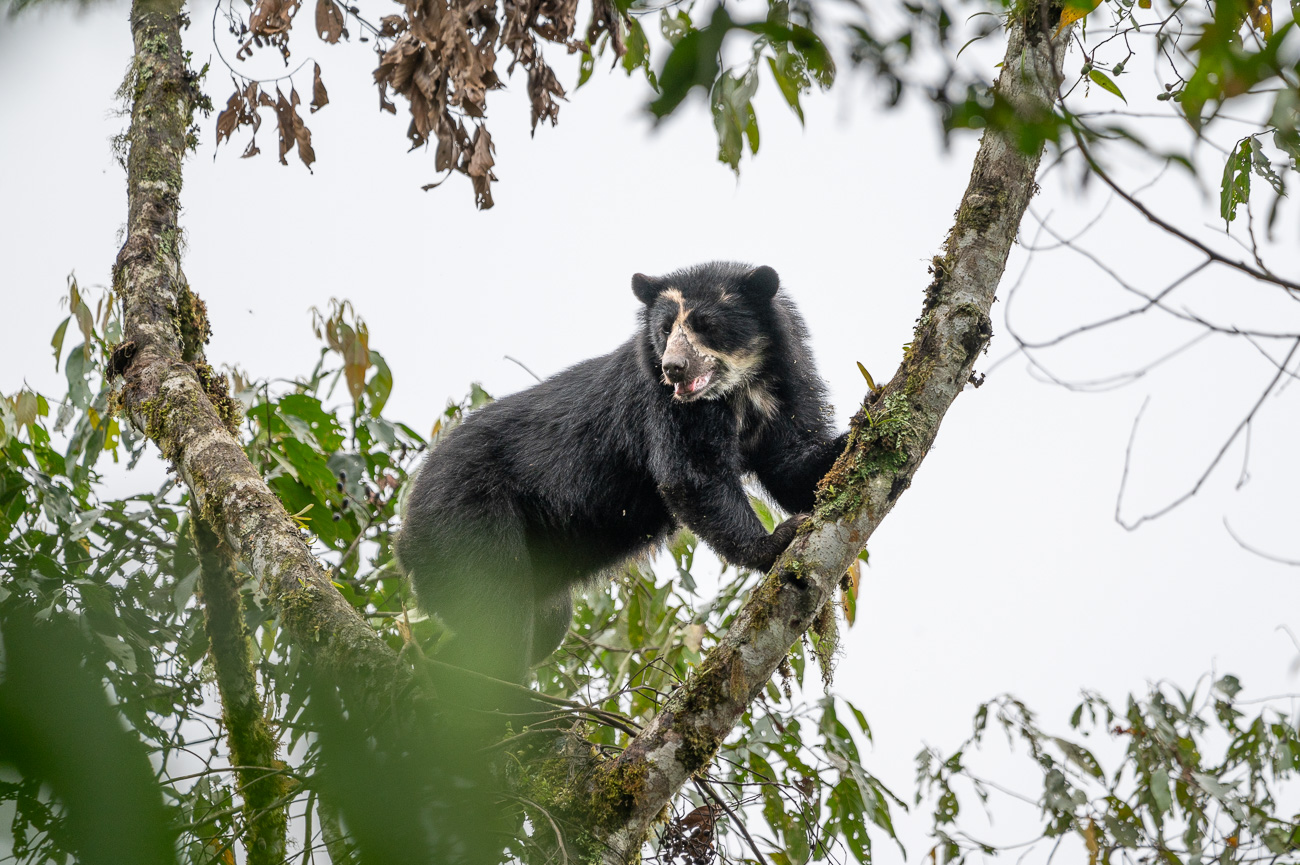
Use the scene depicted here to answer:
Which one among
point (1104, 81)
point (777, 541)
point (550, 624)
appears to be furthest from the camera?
point (550, 624)

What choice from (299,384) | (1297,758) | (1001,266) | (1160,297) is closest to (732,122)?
(1001,266)

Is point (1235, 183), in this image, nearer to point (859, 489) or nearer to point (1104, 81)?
point (1104, 81)

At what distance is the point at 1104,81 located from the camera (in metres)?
3.18

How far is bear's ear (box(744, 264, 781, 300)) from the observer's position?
16.0ft

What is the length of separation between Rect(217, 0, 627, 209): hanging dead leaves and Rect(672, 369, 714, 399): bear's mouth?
1.29 meters

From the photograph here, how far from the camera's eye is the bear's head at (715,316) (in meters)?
4.64

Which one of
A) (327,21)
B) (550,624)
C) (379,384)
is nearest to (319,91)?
(327,21)

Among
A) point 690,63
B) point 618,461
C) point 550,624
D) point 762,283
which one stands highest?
point 762,283

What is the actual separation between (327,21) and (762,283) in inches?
91.5

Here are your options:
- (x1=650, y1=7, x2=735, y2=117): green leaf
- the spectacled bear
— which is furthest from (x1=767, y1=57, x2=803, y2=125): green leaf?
(x1=650, y1=7, x2=735, y2=117): green leaf

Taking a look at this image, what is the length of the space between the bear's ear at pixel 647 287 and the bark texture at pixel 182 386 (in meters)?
2.02

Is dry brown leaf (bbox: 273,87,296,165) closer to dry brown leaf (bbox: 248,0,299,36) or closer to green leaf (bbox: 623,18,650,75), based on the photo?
dry brown leaf (bbox: 248,0,299,36)

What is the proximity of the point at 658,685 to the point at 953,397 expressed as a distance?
7.92 feet

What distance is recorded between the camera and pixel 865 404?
3.10 m
